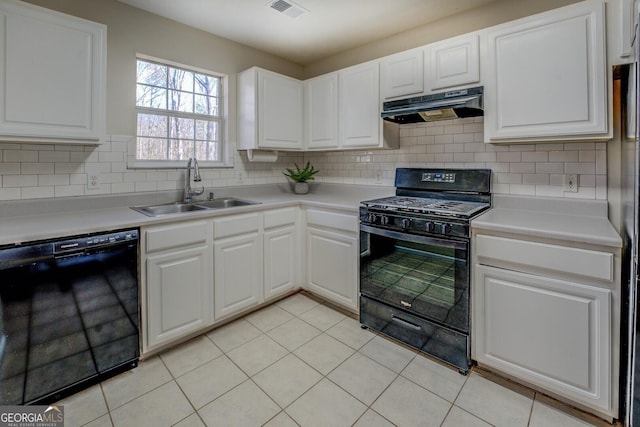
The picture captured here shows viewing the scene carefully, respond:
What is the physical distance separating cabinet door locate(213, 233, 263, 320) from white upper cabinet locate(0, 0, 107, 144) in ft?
3.63

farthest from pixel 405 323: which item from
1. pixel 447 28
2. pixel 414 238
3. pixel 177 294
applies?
pixel 447 28

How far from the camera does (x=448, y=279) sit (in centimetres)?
193

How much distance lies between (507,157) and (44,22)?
304 centimetres

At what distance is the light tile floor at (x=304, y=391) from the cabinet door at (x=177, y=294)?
0.16 metres

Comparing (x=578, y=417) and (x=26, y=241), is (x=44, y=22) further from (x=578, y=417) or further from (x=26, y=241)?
(x=578, y=417)

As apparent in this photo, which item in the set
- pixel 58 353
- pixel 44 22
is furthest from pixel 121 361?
pixel 44 22

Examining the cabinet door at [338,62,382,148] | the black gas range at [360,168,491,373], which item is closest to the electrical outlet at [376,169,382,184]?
the cabinet door at [338,62,382,148]

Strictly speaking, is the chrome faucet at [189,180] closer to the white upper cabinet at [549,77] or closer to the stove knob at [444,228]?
the stove knob at [444,228]

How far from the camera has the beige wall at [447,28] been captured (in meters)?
2.21

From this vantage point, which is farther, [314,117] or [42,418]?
[314,117]

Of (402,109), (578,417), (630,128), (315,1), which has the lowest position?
(578,417)

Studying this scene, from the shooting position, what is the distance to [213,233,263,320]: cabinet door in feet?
7.72

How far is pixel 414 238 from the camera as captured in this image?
2.04 meters

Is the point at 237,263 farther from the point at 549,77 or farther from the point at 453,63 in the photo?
the point at 549,77
